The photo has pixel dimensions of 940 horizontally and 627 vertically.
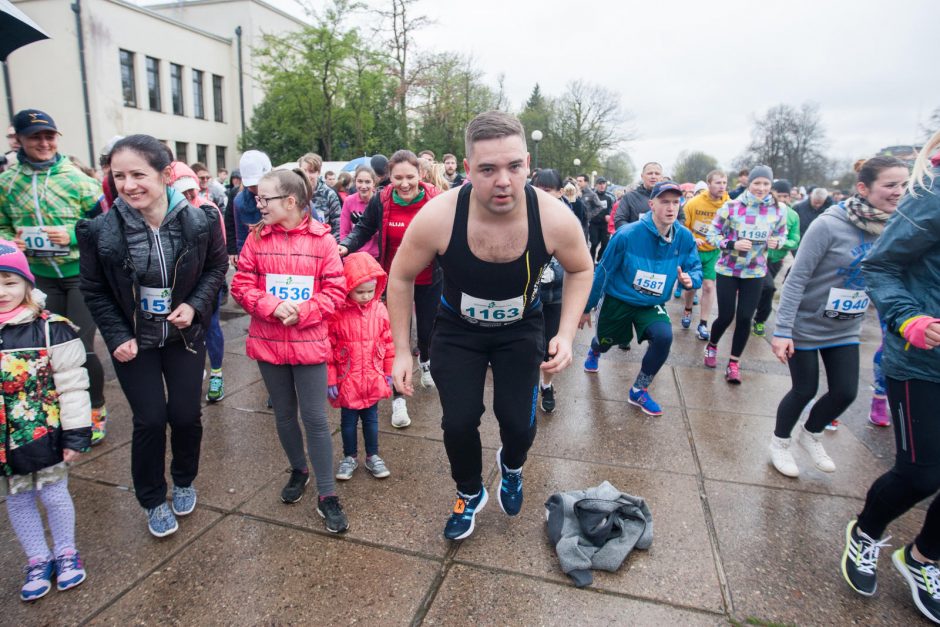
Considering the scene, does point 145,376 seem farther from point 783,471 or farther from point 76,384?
point 783,471

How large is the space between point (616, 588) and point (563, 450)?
1376 mm

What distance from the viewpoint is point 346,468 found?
11.2 ft

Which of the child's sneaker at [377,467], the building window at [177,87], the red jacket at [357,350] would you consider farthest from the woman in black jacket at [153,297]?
the building window at [177,87]

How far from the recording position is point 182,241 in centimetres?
272

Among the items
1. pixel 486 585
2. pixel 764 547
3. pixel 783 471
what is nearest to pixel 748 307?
pixel 783 471

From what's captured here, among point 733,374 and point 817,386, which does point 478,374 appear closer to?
point 817,386

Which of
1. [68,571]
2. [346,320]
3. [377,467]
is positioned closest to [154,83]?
[346,320]

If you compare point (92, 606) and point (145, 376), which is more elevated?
point (145, 376)

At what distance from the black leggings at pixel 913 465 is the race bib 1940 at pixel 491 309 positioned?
67.5 inches

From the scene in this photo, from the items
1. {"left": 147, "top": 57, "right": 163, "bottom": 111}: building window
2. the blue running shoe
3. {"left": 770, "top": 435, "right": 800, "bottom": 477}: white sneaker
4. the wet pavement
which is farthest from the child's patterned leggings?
{"left": 147, "top": 57, "right": 163, "bottom": 111}: building window

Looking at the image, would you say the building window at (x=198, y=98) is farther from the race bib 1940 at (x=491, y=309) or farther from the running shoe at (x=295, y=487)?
the race bib 1940 at (x=491, y=309)

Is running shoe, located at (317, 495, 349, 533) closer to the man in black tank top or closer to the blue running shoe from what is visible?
the man in black tank top

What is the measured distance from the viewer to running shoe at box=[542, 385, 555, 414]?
4500 millimetres

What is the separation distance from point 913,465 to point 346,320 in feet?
9.61
